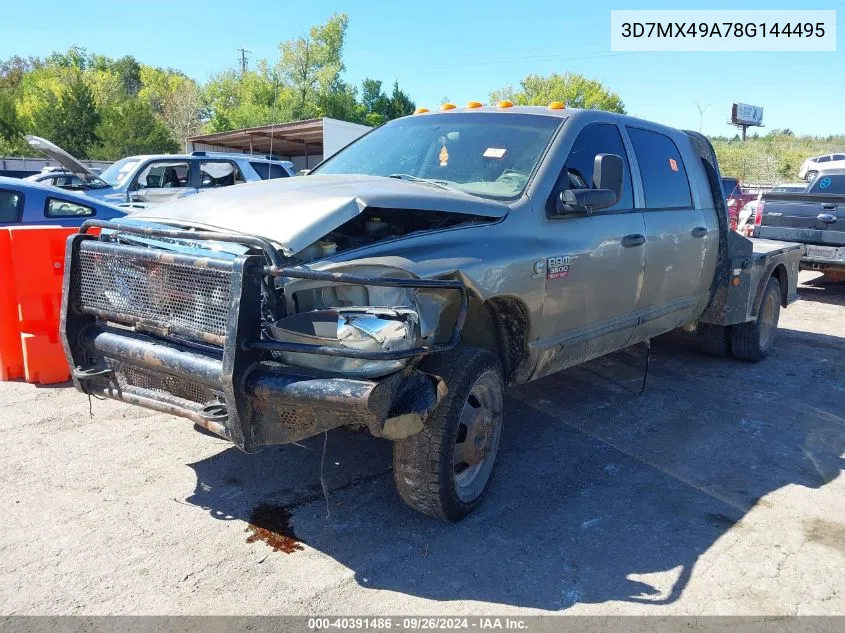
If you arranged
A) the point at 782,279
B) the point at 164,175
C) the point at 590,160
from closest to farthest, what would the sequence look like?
the point at 590,160, the point at 782,279, the point at 164,175

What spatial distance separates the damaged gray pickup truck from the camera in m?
2.82

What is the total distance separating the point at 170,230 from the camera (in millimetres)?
3104

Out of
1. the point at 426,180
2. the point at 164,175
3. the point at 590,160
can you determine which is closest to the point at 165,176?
the point at 164,175

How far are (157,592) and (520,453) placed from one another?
2.33 m

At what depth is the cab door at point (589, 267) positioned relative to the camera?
3.92 metres

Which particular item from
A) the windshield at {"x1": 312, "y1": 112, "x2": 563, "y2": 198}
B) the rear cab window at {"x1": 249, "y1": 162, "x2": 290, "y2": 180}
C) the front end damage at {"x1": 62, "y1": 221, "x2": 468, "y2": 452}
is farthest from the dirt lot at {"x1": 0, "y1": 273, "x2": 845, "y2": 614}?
the rear cab window at {"x1": 249, "y1": 162, "x2": 290, "y2": 180}

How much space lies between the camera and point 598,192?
3947 millimetres

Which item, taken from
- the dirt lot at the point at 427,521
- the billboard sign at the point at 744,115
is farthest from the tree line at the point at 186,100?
the dirt lot at the point at 427,521

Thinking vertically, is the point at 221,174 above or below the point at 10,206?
above

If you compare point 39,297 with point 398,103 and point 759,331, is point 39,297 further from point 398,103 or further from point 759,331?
point 398,103

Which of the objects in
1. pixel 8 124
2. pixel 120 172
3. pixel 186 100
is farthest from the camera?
pixel 186 100

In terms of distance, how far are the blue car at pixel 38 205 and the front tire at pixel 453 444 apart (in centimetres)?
655

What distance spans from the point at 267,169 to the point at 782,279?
10015 millimetres

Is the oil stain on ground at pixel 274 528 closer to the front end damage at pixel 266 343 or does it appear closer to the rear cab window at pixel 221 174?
the front end damage at pixel 266 343
